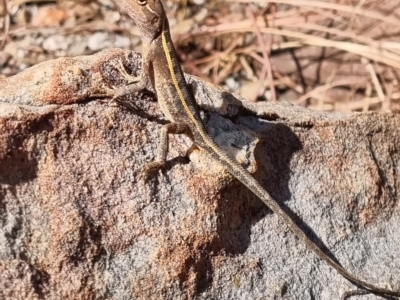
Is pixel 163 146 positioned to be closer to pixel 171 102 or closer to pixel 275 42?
pixel 171 102

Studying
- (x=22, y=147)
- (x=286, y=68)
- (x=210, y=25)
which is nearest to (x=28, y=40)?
(x=210, y=25)

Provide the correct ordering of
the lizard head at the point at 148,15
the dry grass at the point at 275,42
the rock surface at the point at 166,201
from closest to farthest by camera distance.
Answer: the rock surface at the point at 166,201 < the lizard head at the point at 148,15 < the dry grass at the point at 275,42

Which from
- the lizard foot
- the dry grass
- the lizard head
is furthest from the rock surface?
the dry grass

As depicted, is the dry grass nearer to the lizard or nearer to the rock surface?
the rock surface

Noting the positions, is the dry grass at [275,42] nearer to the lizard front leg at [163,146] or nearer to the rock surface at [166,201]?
the rock surface at [166,201]

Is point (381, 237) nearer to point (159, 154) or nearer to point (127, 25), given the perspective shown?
point (159, 154)

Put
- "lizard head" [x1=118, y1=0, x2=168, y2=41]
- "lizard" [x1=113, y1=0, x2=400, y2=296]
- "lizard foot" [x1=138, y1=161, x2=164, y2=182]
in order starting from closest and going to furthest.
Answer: "lizard foot" [x1=138, y1=161, x2=164, y2=182]
"lizard" [x1=113, y1=0, x2=400, y2=296]
"lizard head" [x1=118, y1=0, x2=168, y2=41]

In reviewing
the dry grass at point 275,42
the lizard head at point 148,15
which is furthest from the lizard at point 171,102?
the dry grass at point 275,42
